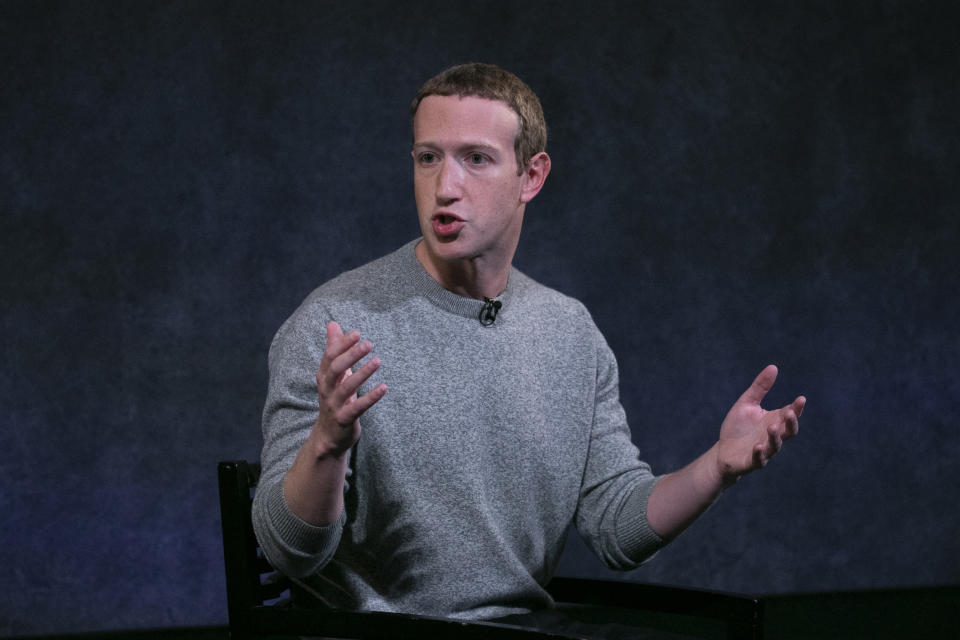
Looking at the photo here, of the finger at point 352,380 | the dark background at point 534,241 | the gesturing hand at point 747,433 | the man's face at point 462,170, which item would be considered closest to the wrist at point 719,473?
the gesturing hand at point 747,433

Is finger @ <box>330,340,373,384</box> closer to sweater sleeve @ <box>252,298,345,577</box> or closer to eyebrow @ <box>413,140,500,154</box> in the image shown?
sweater sleeve @ <box>252,298,345,577</box>

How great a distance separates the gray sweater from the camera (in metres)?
1.28

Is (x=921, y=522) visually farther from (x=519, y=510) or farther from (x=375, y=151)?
(x=519, y=510)

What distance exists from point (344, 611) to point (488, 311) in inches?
20.0

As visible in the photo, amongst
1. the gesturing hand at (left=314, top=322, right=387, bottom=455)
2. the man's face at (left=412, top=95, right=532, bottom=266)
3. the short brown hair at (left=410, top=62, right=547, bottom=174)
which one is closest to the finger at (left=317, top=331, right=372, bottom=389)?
the gesturing hand at (left=314, top=322, right=387, bottom=455)

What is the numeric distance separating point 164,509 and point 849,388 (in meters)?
2.28

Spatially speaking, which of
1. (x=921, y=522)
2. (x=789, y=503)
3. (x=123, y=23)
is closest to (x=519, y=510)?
(x=123, y=23)

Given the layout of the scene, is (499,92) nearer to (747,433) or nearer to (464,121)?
(464,121)

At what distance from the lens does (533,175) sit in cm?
143

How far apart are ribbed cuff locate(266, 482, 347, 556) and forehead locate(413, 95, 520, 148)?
0.52 meters

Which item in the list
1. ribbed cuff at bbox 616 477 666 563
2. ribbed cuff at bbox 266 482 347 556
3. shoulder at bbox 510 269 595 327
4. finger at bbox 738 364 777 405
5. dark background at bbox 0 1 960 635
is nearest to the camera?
ribbed cuff at bbox 266 482 347 556

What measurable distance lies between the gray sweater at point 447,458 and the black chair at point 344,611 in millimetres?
31

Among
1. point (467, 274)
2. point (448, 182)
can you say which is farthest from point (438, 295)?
point (448, 182)

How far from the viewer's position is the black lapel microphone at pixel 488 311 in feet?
4.61
